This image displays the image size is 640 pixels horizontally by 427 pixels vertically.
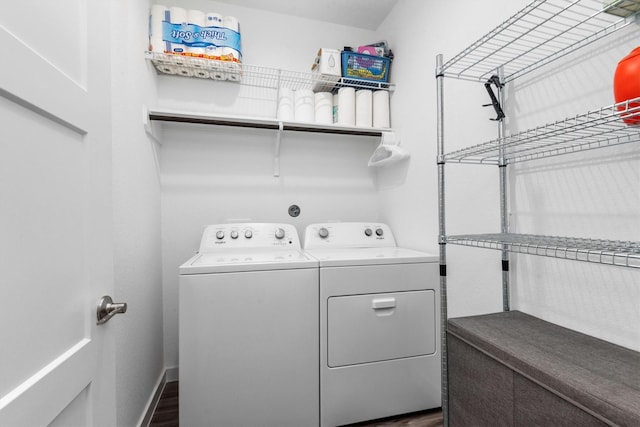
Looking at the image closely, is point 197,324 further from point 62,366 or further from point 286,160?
point 286,160

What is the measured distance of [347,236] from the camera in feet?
6.54

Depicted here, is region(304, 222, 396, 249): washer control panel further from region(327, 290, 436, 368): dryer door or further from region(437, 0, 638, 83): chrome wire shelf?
region(437, 0, 638, 83): chrome wire shelf

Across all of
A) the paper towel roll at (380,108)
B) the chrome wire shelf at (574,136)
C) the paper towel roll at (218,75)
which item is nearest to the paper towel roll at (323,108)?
the paper towel roll at (380,108)

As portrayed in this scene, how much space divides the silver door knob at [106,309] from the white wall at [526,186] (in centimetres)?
147

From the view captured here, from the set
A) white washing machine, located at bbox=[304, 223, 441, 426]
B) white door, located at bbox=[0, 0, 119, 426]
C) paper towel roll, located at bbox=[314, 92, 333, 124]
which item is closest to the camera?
white door, located at bbox=[0, 0, 119, 426]

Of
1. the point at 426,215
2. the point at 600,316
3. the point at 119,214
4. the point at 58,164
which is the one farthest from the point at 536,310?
the point at 119,214

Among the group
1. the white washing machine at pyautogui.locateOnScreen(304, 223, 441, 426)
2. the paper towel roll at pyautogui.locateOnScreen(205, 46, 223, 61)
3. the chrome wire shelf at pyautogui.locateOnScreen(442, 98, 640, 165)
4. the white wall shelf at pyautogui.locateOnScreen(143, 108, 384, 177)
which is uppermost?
the paper towel roll at pyautogui.locateOnScreen(205, 46, 223, 61)

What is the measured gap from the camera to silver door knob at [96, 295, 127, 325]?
730mm

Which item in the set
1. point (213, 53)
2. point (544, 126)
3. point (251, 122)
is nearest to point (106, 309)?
point (544, 126)

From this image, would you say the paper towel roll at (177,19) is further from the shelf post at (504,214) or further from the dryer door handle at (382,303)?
the dryer door handle at (382,303)

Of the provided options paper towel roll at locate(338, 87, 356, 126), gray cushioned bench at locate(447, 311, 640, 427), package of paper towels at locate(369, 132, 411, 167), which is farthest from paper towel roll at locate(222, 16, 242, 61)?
gray cushioned bench at locate(447, 311, 640, 427)

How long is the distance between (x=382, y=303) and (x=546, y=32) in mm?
1368

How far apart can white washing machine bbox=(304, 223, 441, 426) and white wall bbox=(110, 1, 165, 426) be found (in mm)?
888

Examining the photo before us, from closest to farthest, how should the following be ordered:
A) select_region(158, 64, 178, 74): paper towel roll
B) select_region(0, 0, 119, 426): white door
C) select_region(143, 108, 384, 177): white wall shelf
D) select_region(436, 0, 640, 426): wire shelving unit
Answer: select_region(0, 0, 119, 426): white door → select_region(436, 0, 640, 426): wire shelving unit → select_region(143, 108, 384, 177): white wall shelf → select_region(158, 64, 178, 74): paper towel roll
